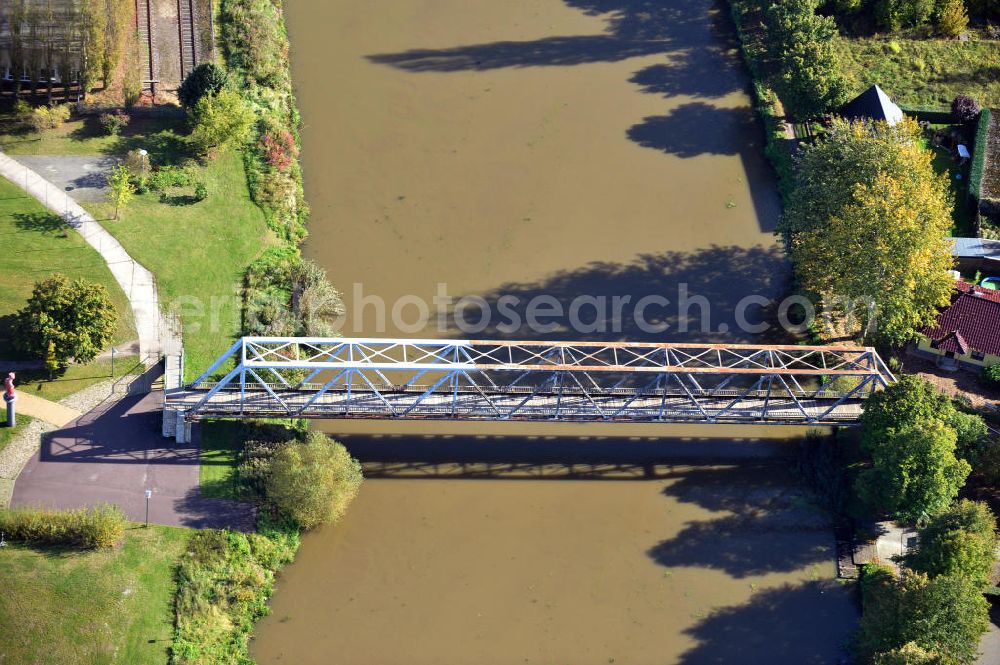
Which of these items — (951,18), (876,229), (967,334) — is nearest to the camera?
(876,229)

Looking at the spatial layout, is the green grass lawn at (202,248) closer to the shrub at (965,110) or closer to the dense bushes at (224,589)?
the dense bushes at (224,589)

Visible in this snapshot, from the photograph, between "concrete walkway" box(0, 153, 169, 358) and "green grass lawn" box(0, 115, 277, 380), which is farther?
"green grass lawn" box(0, 115, 277, 380)

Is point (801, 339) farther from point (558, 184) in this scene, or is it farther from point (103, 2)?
point (103, 2)

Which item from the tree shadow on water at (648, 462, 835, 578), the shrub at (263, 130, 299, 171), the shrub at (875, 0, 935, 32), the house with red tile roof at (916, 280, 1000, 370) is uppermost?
the shrub at (875, 0, 935, 32)

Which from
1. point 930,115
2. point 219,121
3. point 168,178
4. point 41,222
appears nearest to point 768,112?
point 930,115

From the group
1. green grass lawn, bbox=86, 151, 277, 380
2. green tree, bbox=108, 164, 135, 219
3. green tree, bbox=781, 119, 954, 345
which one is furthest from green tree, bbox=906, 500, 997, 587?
green tree, bbox=108, 164, 135, 219

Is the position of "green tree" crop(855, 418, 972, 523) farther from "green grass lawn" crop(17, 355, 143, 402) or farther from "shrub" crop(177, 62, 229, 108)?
"shrub" crop(177, 62, 229, 108)

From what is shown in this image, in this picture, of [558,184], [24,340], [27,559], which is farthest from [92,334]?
[558,184]

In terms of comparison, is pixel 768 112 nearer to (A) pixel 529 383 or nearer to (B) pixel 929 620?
(A) pixel 529 383
